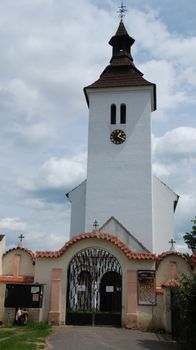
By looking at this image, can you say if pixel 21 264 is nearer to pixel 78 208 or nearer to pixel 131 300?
pixel 131 300

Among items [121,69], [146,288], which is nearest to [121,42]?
[121,69]

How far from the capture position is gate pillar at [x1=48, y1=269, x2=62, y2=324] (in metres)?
16.0

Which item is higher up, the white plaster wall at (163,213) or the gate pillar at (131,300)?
the white plaster wall at (163,213)

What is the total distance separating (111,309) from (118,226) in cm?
784

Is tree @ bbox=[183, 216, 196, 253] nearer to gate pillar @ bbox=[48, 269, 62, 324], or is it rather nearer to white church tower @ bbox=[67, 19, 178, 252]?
gate pillar @ bbox=[48, 269, 62, 324]

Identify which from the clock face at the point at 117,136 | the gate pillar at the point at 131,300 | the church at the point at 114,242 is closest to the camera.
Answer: the gate pillar at the point at 131,300

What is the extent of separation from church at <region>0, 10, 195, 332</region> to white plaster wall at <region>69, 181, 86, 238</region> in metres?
0.07

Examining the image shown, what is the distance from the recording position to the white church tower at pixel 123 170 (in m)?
25.5

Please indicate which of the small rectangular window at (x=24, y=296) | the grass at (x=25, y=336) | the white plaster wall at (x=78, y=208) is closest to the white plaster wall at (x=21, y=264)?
the small rectangular window at (x=24, y=296)

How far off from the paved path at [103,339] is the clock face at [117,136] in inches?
555

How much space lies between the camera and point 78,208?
27797 mm

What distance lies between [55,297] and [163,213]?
41.5 ft

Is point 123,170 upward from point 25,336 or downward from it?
upward

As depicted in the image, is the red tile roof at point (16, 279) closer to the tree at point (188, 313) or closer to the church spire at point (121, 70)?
the tree at point (188, 313)
